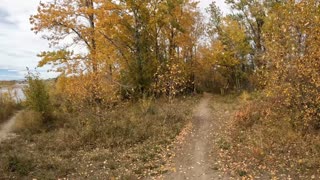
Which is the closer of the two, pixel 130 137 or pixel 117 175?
pixel 117 175

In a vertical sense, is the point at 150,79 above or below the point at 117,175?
above

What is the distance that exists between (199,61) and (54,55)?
665 inches

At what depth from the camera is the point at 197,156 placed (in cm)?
1099

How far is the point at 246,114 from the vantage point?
1473cm

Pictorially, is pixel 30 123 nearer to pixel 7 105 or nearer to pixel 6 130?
pixel 6 130

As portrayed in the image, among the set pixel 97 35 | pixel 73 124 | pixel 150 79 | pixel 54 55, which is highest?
pixel 97 35

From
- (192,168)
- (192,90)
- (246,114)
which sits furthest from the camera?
(192,90)

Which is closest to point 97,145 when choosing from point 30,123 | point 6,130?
point 30,123

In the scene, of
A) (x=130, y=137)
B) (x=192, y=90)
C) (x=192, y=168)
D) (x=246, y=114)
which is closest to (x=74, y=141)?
(x=130, y=137)

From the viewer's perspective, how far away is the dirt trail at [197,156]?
9.27 m

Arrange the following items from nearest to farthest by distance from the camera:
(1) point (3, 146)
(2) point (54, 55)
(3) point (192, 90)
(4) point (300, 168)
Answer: (4) point (300, 168) < (1) point (3, 146) < (2) point (54, 55) < (3) point (192, 90)

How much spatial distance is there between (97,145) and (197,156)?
4050 mm

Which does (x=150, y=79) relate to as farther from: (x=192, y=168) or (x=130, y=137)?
(x=192, y=168)

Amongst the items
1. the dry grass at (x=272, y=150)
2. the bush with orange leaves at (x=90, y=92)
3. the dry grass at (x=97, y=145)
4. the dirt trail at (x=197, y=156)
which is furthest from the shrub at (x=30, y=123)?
the dry grass at (x=272, y=150)
